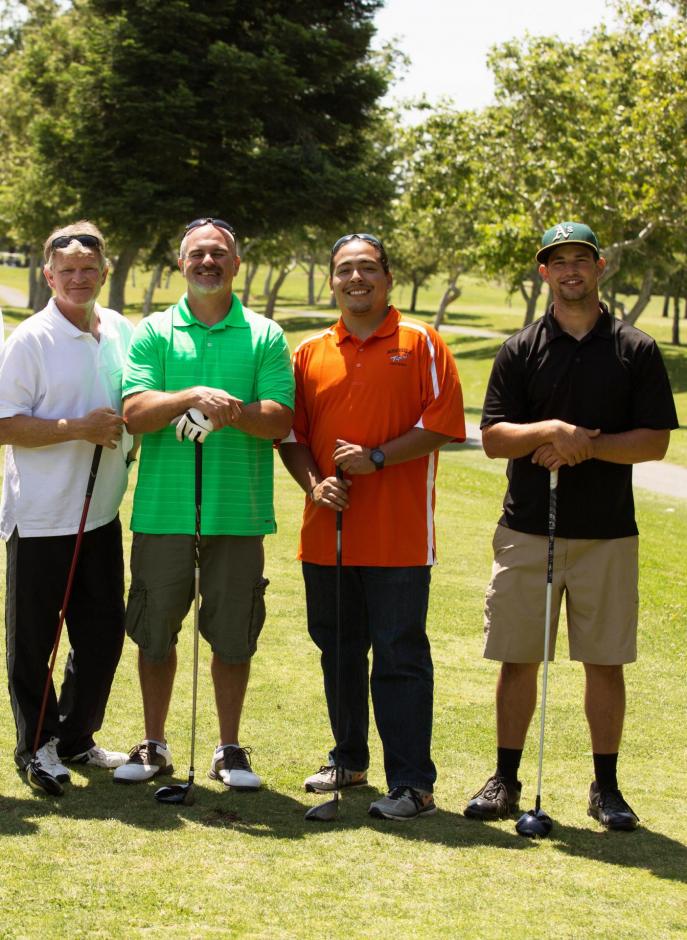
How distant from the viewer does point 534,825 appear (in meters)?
4.77

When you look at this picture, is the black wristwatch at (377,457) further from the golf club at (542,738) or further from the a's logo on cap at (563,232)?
the a's logo on cap at (563,232)

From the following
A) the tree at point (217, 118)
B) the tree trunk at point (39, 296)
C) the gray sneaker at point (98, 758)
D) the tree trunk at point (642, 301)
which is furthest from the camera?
the tree trunk at point (39, 296)

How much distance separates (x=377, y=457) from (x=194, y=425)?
0.72 meters

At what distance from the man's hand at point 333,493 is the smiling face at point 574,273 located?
1121 millimetres

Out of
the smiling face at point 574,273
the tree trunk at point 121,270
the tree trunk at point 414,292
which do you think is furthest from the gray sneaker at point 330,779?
the tree trunk at point 414,292

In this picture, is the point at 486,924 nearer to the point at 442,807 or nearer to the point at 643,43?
the point at 442,807

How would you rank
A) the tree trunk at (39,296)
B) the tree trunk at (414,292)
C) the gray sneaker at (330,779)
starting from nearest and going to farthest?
the gray sneaker at (330,779) → the tree trunk at (39,296) → the tree trunk at (414,292)

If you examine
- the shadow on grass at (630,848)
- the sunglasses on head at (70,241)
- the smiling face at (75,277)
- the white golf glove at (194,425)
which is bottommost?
the shadow on grass at (630,848)

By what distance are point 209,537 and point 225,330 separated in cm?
84

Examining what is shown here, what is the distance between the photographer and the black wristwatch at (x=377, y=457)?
5.00 meters

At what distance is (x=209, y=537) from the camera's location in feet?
17.2

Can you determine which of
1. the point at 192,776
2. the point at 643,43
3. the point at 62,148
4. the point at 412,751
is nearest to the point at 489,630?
the point at 412,751

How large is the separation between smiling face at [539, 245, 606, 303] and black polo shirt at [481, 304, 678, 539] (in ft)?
0.38

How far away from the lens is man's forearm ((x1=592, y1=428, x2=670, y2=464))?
4.86 m
